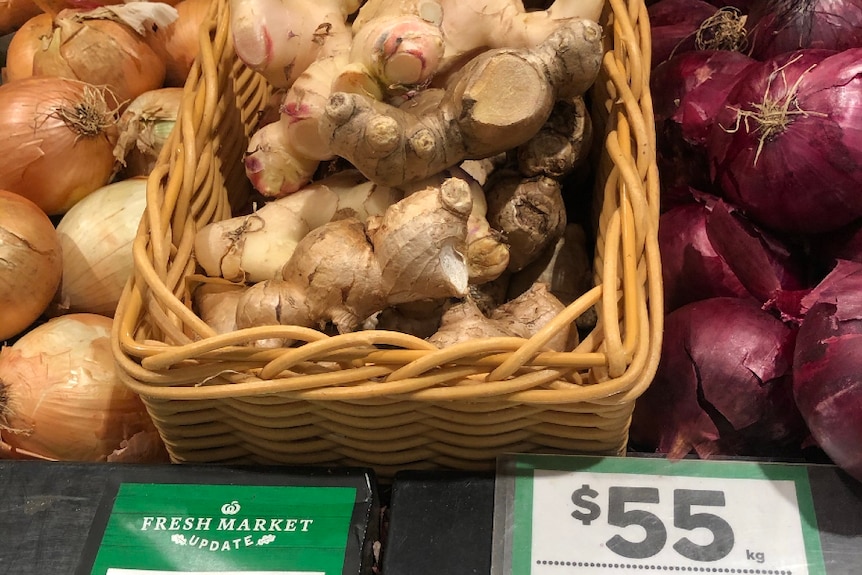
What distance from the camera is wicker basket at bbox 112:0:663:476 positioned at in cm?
49

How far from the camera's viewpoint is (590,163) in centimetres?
80

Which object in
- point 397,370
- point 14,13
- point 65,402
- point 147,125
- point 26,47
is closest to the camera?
point 397,370

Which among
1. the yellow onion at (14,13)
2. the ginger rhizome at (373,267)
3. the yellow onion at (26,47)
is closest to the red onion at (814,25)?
the ginger rhizome at (373,267)

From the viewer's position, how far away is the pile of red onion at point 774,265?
54 centimetres

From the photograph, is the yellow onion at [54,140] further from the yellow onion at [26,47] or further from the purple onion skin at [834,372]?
the purple onion skin at [834,372]

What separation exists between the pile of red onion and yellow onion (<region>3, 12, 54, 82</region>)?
909 millimetres

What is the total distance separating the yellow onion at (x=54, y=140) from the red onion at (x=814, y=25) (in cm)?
76

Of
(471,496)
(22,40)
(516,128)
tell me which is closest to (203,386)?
(471,496)

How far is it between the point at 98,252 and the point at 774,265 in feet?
2.29

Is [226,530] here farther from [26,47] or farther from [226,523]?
[26,47]

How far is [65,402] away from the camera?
722 mm

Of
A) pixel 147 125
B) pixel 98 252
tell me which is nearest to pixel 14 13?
pixel 147 125

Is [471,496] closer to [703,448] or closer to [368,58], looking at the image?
[703,448]

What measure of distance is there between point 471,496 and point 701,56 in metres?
0.50
